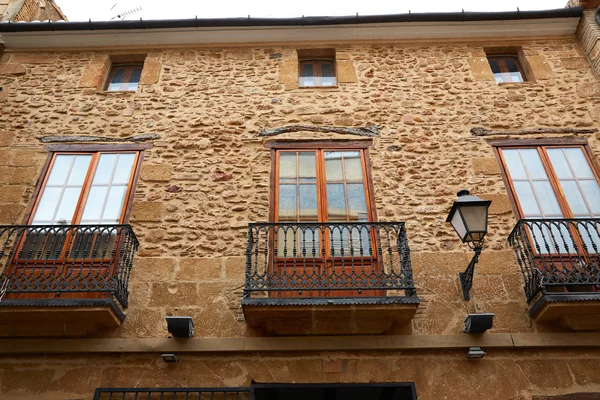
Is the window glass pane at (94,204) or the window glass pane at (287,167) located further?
the window glass pane at (287,167)

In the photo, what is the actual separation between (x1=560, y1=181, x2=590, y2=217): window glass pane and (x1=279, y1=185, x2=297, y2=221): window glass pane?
343 cm

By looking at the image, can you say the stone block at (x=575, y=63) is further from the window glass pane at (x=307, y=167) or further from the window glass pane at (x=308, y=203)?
the window glass pane at (x=308, y=203)

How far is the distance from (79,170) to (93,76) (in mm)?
1904

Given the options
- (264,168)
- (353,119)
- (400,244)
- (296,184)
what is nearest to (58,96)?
(264,168)

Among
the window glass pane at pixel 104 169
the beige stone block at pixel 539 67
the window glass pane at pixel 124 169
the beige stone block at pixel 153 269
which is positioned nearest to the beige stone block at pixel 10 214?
the window glass pane at pixel 104 169

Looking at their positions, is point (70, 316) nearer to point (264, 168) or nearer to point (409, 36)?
point (264, 168)

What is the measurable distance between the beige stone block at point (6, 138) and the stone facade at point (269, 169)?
49 millimetres

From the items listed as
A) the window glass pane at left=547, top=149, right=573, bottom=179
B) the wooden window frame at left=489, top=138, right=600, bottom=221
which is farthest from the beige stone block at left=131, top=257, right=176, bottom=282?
the window glass pane at left=547, top=149, right=573, bottom=179

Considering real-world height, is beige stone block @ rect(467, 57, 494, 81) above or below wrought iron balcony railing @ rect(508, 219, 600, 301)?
above

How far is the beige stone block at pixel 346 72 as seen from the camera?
7.02 metres

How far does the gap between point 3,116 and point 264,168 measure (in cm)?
401

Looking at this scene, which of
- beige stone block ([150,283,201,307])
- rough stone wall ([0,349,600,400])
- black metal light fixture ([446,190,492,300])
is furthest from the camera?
beige stone block ([150,283,201,307])

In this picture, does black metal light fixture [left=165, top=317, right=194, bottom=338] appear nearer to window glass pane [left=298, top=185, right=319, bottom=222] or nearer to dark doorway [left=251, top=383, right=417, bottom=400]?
dark doorway [left=251, top=383, right=417, bottom=400]

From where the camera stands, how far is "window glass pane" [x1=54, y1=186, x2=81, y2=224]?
5.63 metres
